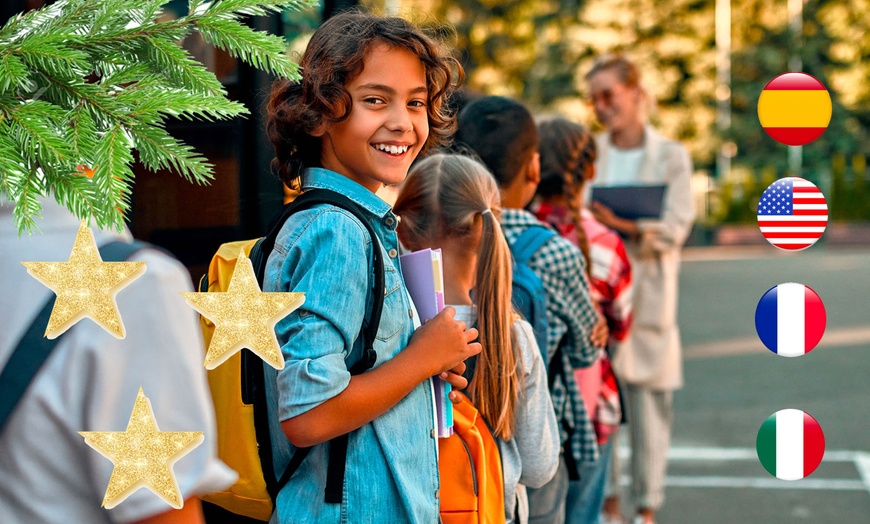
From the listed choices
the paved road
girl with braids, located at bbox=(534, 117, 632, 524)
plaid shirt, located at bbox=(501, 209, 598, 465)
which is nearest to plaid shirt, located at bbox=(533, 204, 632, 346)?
girl with braids, located at bbox=(534, 117, 632, 524)

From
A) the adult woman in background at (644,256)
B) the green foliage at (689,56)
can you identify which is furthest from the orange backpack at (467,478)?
the green foliage at (689,56)

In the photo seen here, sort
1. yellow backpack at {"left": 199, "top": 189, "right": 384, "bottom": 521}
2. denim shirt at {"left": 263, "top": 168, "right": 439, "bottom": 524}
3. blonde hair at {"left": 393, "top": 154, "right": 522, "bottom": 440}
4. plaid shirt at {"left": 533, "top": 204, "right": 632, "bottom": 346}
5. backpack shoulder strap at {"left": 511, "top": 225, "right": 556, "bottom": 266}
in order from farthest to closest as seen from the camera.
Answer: plaid shirt at {"left": 533, "top": 204, "right": 632, "bottom": 346} < backpack shoulder strap at {"left": 511, "top": 225, "right": 556, "bottom": 266} < blonde hair at {"left": 393, "top": 154, "right": 522, "bottom": 440} < yellow backpack at {"left": 199, "top": 189, "right": 384, "bottom": 521} < denim shirt at {"left": 263, "top": 168, "right": 439, "bottom": 524}

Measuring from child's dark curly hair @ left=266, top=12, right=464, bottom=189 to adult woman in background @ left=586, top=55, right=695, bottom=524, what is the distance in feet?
9.06

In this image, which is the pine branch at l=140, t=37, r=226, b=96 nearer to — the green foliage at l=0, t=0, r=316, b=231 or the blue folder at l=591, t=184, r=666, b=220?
the green foliage at l=0, t=0, r=316, b=231

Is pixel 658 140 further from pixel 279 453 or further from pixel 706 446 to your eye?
pixel 279 453

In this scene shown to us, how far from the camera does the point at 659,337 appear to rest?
4.77m

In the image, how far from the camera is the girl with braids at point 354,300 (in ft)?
5.71

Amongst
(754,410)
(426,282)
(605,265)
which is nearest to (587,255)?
(605,265)

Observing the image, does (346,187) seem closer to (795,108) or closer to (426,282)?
(426,282)

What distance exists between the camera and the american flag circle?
2.11 metres

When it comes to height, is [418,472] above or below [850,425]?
above

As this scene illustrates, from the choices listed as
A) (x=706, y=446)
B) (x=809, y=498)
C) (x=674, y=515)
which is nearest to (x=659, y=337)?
(x=674, y=515)

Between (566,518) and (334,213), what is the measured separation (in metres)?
2.08

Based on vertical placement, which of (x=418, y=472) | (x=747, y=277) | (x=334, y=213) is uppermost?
(x=334, y=213)
